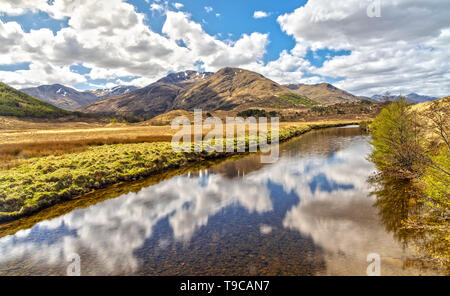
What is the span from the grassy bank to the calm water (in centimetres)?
279

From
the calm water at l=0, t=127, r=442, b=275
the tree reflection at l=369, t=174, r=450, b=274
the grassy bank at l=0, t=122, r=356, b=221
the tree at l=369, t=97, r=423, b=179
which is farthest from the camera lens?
the tree at l=369, t=97, r=423, b=179

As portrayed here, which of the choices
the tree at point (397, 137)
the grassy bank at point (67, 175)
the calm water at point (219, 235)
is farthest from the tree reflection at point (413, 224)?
the grassy bank at point (67, 175)

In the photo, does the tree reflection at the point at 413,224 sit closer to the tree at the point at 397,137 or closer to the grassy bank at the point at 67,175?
the tree at the point at 397,137

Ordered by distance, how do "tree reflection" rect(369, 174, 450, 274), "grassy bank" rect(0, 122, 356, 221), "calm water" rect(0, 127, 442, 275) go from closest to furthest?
Result: 1. "tree reflection" rect(369, 174, 450, 274)
2. "calm water" rect(0, 127, 442, 275)
3. "grassy bank" rect(0, 122, 356, 221)

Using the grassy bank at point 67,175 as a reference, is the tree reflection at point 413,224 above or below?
below

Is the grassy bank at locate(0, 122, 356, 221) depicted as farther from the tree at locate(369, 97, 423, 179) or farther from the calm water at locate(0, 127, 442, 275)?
the tree at locate(369, 97, 423, 179)

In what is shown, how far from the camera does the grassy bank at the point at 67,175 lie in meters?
16.8

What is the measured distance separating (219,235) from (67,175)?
16.6 meters

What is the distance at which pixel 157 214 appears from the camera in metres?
16.8

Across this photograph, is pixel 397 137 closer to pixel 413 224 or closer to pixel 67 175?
pixel 413 224

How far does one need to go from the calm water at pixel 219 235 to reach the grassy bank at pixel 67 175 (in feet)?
A: 9.16

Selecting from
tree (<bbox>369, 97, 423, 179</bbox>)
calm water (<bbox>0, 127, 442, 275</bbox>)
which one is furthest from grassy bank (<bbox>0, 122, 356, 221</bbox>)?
tree (<bbox>369, 97, 423, 179</bbox>)

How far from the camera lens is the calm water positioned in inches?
405
